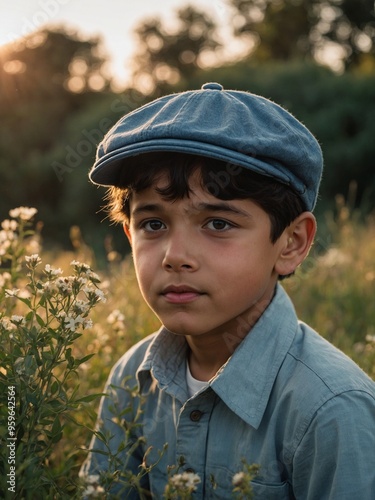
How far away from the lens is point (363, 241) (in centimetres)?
606

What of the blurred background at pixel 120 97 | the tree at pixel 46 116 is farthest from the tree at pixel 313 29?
the tree at pixel 46 116

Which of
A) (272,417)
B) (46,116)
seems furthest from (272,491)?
(46,116)

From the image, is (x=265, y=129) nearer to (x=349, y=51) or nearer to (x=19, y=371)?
(x=19, y=371)

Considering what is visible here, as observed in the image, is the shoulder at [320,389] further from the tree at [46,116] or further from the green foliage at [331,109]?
the tree at [46,116]

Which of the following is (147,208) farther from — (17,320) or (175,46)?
(175,46)

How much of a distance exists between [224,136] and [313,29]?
37.4m

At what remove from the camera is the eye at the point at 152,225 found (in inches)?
88.4

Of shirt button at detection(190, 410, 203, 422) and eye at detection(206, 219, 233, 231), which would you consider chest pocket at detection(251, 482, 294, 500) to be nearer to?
shirt button at detection(190, 410, 203, 422)

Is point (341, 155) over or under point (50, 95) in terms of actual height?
Result: under

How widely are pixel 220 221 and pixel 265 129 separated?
334mm

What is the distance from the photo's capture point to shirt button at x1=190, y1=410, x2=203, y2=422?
2.25 metres

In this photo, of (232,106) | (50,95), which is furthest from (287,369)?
(50,95)

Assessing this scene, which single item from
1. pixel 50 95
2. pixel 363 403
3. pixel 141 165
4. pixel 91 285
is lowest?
pixel 363 403

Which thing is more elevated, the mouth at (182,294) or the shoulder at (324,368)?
the mouth at (182,294)
